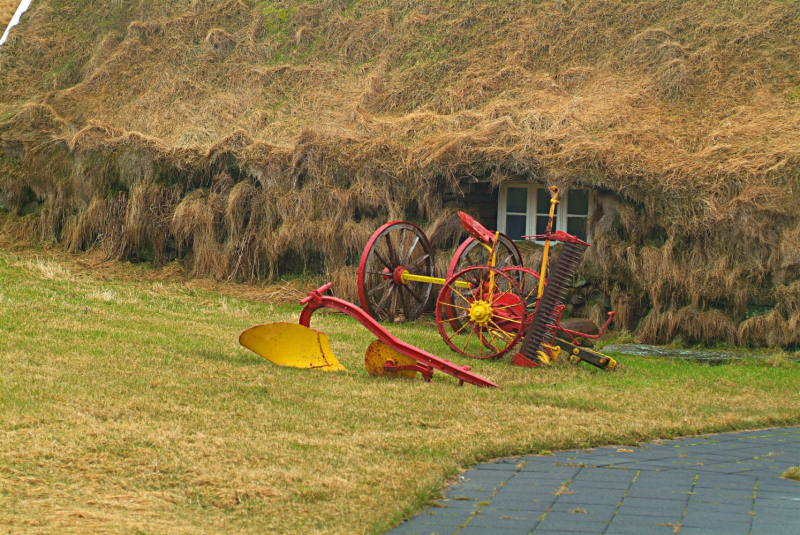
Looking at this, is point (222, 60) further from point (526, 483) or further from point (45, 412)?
point (526, 483)

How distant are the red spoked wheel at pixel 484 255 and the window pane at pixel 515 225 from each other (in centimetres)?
127

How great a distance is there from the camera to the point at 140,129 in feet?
55.0

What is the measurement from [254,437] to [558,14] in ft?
49.7

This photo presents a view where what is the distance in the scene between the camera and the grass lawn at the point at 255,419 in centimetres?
447

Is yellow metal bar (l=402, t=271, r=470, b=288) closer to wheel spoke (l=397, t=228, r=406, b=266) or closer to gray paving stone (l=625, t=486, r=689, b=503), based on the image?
wheel spoke (l=397, t=228, r=406, b=266)

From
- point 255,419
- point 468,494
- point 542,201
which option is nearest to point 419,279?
point 542,201

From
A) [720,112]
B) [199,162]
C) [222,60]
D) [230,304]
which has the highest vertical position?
[222,60]

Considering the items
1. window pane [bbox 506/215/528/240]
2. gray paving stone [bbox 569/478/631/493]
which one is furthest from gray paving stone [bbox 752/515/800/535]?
window pane [bbox 506/215/528/240]

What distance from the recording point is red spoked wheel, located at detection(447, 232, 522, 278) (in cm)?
1175

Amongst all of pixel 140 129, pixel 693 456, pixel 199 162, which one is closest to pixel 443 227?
pixel 199 162

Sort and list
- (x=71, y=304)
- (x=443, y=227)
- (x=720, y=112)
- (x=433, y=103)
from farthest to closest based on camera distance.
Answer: (x=433, y=103), (x=720, y=112), (x=443, y=227), (x=71, y=304)

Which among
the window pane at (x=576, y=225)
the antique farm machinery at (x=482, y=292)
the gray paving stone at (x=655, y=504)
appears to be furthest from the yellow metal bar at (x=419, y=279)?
the gray paving stone at (x=655, y=504)

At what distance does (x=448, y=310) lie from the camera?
11.1 metres

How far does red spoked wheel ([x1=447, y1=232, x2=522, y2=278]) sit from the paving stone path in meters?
5.83
